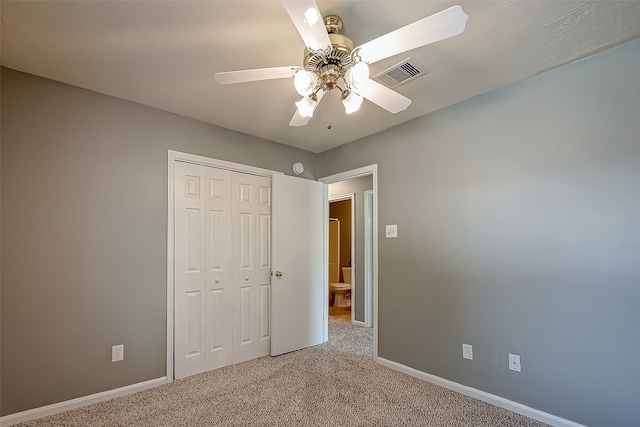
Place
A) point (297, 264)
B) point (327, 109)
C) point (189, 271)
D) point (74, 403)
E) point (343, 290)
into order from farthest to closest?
1. point (343, 290)
2. point (297, 264)
3. point (189, 271)
4. point (327, 109)
5. point (74, 403)

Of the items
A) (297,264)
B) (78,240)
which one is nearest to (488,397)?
(297,264)

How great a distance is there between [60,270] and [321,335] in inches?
105

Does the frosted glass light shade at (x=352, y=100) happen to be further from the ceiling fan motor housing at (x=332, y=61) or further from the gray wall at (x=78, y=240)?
the gray wall at (x=78, y=240)

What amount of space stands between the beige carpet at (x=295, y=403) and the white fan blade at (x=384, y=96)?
6.70 ft

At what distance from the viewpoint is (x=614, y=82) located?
1.93 metres

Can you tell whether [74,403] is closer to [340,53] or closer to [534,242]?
[340,53]

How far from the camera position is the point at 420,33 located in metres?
1.27

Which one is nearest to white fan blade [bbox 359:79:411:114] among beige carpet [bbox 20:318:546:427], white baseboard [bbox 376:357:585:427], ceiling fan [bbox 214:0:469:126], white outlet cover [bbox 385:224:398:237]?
ceiling fan [bbox 214:0:469:126]

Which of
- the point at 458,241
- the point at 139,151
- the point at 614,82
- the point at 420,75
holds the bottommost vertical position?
the point at 458,241

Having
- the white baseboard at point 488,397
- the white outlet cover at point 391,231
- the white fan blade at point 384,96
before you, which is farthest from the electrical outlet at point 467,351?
the white fan blade at point 384,96

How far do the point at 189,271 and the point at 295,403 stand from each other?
4.79 feet

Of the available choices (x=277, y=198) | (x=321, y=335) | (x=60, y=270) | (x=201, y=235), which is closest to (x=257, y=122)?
(x=277, y=198)

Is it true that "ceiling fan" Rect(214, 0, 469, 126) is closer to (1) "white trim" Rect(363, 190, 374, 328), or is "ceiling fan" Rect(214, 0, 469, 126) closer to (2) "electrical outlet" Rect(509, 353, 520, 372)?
(2) "electrical outlet" Rect(509, 353, 520, 372)

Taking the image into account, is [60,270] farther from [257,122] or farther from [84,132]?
[257,122]
